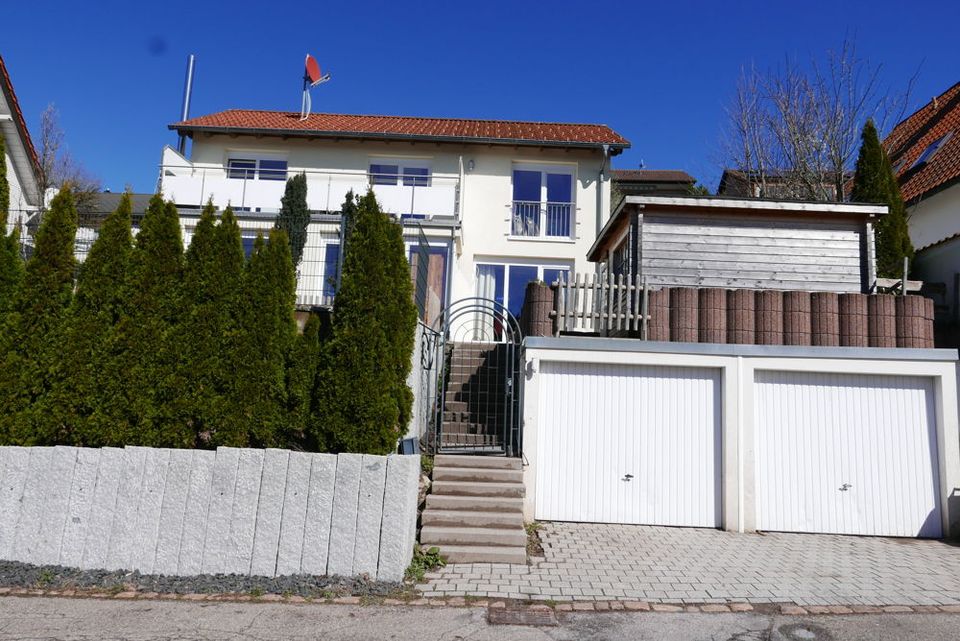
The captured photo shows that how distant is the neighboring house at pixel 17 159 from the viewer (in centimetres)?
1407

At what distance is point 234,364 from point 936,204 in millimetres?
16443

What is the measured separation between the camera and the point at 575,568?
6430 mm

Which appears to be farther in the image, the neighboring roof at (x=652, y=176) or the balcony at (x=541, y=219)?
the neighboring roof at (x=652, y=176)

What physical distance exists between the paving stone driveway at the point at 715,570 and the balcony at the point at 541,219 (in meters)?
11.3

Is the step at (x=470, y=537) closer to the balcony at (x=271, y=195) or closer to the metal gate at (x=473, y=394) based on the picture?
the metal gate at (x=473, y=394)

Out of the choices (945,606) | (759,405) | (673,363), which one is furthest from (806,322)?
(945,606)

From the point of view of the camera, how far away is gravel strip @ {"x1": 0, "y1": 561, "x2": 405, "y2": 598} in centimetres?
552

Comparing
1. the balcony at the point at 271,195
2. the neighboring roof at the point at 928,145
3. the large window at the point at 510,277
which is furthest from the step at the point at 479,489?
the neighboring roof at the point at 928,145

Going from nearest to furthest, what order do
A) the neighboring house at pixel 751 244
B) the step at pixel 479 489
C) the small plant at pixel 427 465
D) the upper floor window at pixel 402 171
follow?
the step at pixel 479 489 → the small plant at pixel 427 465 → the neighboring house at pixel 751 244 → the upper floor window at pixel 402 171

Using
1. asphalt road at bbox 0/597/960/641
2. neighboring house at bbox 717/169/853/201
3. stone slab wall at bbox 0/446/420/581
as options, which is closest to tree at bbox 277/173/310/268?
stone slab wall at bbox 0/446/420/581

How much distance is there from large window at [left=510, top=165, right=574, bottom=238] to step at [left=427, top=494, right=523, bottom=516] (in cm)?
1187

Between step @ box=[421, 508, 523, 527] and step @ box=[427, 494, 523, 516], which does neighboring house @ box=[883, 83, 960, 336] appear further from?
step @ box=[421, 508, 523, 527]

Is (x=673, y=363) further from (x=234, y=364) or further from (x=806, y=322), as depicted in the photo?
(x=234, y=364)

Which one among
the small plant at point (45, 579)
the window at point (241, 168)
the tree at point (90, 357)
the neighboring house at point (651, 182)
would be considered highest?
the neighboring house at point (651, 182)
